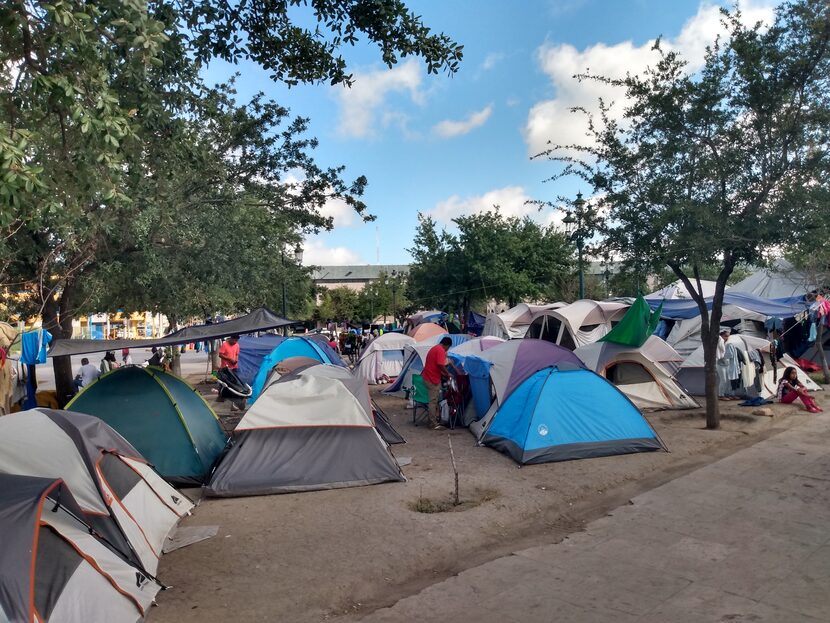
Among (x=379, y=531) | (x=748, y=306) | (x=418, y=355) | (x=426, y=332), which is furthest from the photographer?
(x=426, y=332)

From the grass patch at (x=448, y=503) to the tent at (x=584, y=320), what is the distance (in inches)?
466

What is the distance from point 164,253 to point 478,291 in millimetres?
20835

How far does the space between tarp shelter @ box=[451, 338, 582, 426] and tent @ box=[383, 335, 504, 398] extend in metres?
1.33

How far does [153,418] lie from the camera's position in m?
8.55

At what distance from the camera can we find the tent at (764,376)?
572 inches

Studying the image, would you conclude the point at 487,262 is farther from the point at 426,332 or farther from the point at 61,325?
the point at 61,325

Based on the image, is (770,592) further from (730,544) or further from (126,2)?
(126,2)

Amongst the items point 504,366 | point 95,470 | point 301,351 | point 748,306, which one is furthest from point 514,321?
point 95,470

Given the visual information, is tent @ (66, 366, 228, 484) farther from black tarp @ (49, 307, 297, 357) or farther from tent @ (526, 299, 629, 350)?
tent @ (526, 299, 629, 350)

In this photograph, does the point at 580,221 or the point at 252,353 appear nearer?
the point at 580,221

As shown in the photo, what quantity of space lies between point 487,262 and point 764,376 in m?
17.3

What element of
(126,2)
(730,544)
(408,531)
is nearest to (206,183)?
(126,2)

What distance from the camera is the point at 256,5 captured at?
24.6 feet

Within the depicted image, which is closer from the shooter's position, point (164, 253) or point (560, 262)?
point (164, 253)
